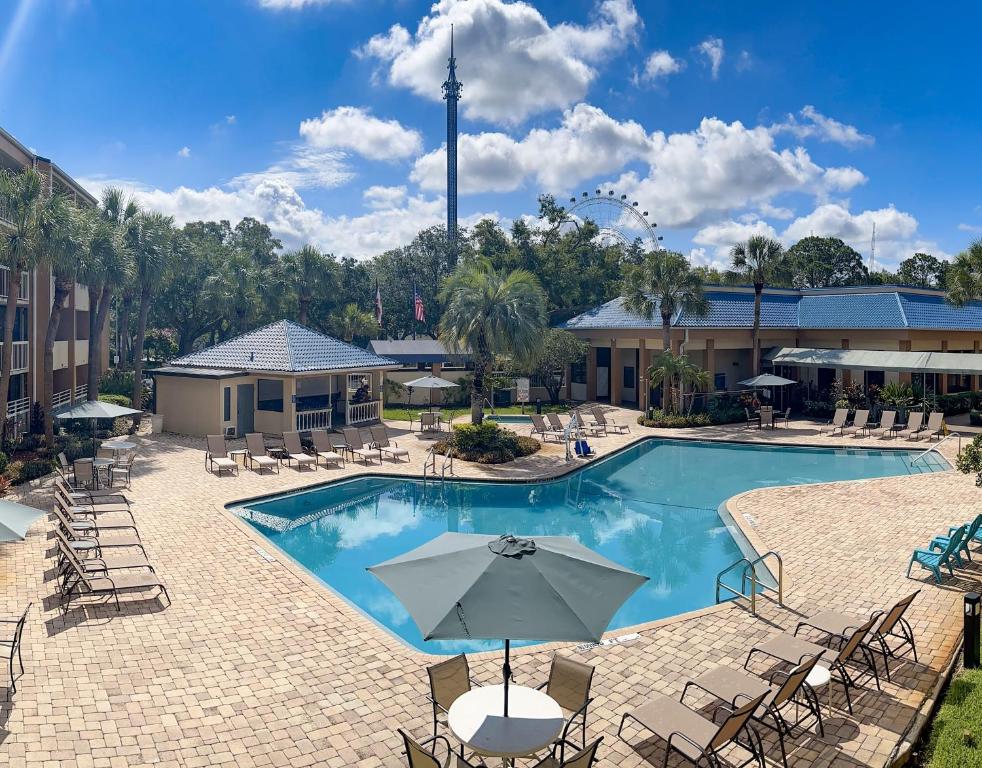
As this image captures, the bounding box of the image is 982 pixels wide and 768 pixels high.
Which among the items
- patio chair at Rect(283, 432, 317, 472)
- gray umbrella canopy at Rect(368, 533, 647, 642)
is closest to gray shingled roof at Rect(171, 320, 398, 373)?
patio chair at Rect(283, 432, 317, 472)

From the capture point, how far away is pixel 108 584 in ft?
31.9

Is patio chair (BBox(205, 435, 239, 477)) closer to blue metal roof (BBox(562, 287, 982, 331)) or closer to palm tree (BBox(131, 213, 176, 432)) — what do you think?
palm tree (BBox(131, 213, 176, 432))

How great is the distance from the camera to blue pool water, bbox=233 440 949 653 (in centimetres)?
1212

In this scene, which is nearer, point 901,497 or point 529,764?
point 529,764

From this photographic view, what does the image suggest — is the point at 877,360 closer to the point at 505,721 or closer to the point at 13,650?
the point at 505,721

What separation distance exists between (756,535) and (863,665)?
594 centimetres

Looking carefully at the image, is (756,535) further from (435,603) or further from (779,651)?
(435,603)

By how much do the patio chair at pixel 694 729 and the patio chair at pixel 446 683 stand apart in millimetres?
1623

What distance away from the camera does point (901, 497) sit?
16.8 m

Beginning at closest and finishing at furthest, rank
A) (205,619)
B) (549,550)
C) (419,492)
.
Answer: (549,550) < (205,619) < (419,492)

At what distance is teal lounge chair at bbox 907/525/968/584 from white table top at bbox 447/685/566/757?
800cm

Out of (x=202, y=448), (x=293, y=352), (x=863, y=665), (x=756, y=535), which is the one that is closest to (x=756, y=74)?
(x=756, y=535)

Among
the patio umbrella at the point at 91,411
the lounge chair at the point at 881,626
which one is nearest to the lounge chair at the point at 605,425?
the patio umbrella at the point at 91,411

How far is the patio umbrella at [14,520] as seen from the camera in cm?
802
